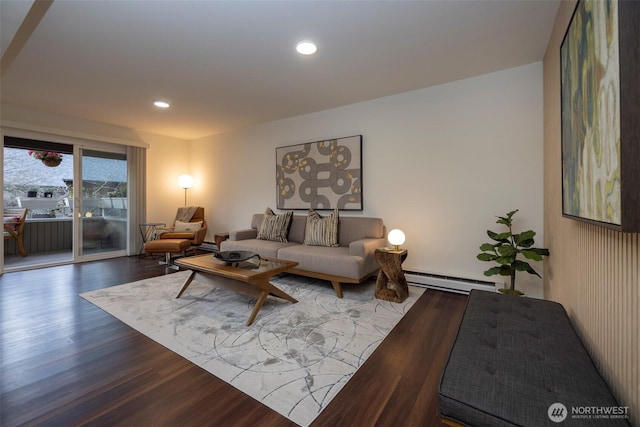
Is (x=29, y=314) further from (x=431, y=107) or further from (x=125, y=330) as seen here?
(x=431, y=107)

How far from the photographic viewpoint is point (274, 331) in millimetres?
2195

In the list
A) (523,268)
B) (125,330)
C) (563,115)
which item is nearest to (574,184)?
(563,115)

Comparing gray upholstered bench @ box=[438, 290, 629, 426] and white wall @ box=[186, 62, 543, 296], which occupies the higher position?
white wall @ box=[186, 62, 543, 296]

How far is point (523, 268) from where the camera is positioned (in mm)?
2367

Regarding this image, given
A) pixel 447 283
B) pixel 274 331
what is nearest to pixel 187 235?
pixel 274 331

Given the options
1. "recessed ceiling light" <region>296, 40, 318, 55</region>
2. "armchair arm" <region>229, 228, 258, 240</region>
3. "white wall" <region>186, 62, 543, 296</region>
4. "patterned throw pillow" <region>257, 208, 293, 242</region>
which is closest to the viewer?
"recessed ceiling light" <region>296, 40, 318, 55</region>

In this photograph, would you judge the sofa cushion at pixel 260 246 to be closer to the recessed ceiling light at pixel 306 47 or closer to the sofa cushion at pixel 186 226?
the sofa cushion at pixel 186 226

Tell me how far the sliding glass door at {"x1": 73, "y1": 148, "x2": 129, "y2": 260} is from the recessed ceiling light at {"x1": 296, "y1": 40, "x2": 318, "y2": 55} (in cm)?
453

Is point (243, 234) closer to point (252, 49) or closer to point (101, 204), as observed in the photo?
point (252, 49)

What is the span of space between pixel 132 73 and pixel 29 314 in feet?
8.43
